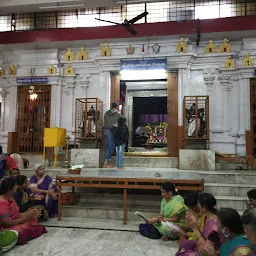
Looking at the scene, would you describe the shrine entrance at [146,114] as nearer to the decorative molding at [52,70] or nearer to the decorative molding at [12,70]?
the decorative molding at [52,70]

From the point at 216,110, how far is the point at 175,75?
170 centimetres

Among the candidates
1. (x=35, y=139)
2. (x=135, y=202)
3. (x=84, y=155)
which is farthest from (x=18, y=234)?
(x=35, y=139)

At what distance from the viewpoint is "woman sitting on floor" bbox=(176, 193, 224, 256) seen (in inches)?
105

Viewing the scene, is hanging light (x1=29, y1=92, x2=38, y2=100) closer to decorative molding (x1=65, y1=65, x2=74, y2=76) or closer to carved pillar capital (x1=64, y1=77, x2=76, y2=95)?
carved pillar capital (x1=64, y1=77, x2=76, y2=95)

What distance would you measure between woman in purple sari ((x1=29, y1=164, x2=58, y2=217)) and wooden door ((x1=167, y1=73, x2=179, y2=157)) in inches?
177

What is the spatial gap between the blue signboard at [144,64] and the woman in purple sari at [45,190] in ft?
15.9

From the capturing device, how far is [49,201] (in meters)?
5.21

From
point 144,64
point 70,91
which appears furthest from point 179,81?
point 70,91

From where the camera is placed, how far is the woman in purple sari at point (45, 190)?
5.14 metres

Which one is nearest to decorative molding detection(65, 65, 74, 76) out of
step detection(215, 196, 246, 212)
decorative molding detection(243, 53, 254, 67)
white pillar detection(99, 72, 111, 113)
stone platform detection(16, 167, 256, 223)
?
white pillar detection(99, 72, 111, 113)

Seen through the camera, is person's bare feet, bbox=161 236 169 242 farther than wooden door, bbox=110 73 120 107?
No

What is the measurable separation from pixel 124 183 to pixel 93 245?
1.43 m

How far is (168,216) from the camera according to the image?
13.7ft

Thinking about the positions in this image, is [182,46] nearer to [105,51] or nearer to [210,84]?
[210,84]
